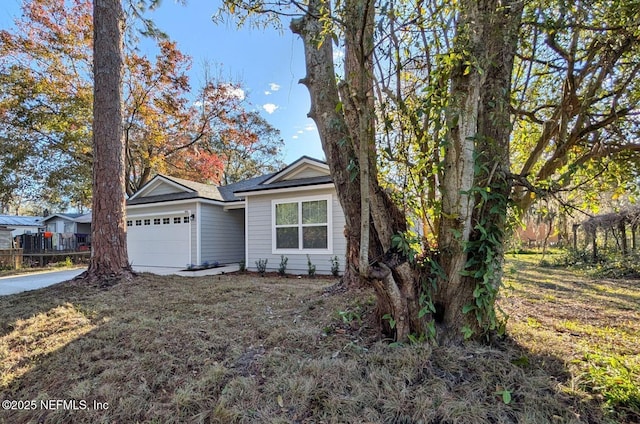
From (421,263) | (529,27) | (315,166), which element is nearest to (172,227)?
(315,166)

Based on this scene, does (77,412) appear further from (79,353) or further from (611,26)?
(611,26)

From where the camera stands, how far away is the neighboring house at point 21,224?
2281 centimetres

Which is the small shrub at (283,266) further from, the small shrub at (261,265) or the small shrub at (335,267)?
the small shrub at (335,267)

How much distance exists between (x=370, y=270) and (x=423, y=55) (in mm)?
1910

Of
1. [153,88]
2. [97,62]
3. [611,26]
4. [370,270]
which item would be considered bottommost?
[370,270]

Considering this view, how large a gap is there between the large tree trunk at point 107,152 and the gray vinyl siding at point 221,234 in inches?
167

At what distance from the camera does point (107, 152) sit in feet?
22.1

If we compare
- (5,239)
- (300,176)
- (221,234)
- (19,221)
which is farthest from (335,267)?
(19,221)

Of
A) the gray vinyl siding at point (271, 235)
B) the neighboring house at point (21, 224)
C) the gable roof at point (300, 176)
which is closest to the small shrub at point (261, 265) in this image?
the gray vinyl siding at point (271, 235)

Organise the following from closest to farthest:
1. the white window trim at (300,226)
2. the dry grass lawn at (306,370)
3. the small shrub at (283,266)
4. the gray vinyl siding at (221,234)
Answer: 1. the dry grass lawn at (306,370)
2. the white window trim at (300,226)
3. the small shrub at (283,266)
4. the gray vinyl siding at (221,234)

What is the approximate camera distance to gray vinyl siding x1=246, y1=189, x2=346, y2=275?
863 cm

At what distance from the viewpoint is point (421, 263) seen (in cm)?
291

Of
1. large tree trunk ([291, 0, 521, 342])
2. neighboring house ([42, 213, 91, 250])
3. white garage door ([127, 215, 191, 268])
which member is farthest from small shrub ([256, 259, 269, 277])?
neighboring house ([42, 213, 91, 250])

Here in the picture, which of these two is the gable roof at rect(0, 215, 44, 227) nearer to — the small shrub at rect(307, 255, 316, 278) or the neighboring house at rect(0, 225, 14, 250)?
the neighboring house at rect(0, 225, 14, 250)
